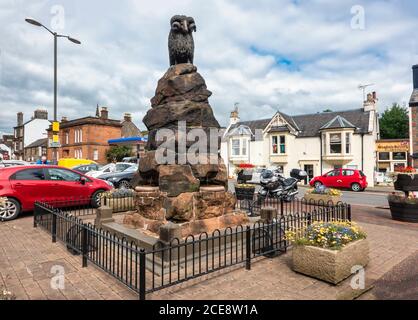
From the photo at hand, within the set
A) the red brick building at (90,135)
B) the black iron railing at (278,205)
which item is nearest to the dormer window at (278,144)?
Result: the black iron railing at (278,205)

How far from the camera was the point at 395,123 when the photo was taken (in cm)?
4303

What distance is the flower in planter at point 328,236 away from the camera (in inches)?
176

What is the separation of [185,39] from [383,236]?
281 inches

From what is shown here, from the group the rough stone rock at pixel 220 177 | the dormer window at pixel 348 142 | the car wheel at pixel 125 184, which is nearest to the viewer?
the rough stone rock at pixel 220 177

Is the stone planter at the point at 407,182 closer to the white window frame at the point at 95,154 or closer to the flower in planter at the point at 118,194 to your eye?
the flower in planter at the point at 118,194

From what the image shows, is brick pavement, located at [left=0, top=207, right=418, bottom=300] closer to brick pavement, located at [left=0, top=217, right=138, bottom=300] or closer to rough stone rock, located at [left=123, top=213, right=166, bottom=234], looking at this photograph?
brick pavement, located at [left=0, top=217, right=138, bottom=300]

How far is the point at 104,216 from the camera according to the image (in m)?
7.09

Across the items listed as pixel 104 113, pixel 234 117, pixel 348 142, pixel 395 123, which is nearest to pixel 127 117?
pixel 104 113

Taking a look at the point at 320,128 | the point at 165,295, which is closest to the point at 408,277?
the point at 165,295

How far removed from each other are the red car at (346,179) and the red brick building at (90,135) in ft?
96.8

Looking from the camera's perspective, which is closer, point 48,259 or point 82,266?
point 82,266

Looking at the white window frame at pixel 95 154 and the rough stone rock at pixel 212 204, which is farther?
the white window frame at pixel 95 154

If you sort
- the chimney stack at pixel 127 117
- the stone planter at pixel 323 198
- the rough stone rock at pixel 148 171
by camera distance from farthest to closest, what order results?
1. the chimney stack at pixel 127 117
2. the stone planter at pixel 323 198
3. the rough stone rock at pixel 148 171
